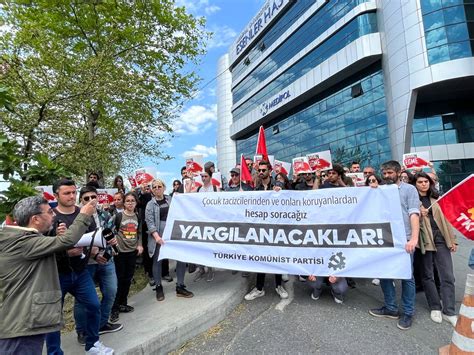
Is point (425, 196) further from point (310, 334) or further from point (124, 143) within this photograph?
point (124, 143)

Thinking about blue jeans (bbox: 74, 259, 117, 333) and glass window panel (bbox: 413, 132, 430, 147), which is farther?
glass window panel (bbox: 413, 132, 430, 147)

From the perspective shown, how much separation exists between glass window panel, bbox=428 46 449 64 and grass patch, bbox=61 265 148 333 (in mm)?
23369

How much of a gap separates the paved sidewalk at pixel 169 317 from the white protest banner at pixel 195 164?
287 centimetres

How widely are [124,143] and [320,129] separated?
2539 cm

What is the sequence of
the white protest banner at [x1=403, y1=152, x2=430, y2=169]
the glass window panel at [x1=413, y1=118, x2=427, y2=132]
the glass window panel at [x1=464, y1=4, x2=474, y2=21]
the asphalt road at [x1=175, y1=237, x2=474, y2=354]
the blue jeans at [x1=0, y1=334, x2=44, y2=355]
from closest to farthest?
the blue jeans at [x1=0, y1=334, x2=44, y2=355] → the asphalt road at [x1=175, y1=237, x2=474, y2=354] → the white protest banner at [x1=403, y1=152, x2=430, y2=169] → the glass window panel at [x1=464, y1=4, x2=474, y2=21] → the glass window panel at [x1=413, y1=118, x2=427, y2=132]

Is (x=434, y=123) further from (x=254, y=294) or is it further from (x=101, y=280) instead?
(x=101, y=280)

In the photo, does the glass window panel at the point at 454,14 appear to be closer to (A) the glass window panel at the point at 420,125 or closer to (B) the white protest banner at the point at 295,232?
(A) the glass window panel at the point at 420,125

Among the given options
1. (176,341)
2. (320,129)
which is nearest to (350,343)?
(176,341)

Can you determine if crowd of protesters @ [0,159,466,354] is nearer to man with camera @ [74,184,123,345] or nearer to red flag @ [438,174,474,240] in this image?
man with camera @ [74,184,123,345]

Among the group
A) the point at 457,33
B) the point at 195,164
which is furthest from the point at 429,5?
the point at 195,164

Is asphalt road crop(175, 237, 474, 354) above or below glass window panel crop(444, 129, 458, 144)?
below

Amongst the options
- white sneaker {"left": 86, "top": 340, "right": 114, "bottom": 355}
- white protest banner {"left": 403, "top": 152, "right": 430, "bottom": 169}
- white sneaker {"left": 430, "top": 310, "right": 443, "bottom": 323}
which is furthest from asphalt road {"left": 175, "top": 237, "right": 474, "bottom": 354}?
white protest banner {"left": 403, "top": 152, "right": 430, "bottom": 169}

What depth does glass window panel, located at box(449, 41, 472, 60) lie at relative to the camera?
19.1m

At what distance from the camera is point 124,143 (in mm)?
9766
